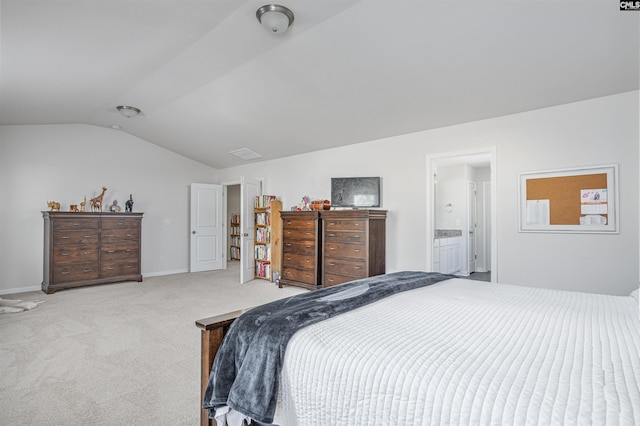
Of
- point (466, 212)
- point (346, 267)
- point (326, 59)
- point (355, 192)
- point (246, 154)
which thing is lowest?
point (346, 267)

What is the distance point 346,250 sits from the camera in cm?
470

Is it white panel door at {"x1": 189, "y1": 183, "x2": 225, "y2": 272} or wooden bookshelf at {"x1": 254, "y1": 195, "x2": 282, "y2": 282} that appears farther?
white panel door at {"x1": 189, "y1": 183, "x2": 225, "y2": 272}

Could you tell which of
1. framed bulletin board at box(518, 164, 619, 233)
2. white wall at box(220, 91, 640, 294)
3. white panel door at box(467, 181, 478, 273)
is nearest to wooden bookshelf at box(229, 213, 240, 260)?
white wall at box(220, 91, 640, 294)

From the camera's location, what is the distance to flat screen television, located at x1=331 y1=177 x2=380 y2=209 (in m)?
5.00

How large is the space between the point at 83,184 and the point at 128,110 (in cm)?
191

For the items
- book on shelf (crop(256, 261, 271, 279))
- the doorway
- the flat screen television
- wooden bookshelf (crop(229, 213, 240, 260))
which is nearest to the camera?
the flat screen television

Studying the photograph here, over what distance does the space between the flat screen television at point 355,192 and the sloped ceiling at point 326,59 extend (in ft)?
2.35

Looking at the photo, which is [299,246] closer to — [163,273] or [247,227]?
[247,227]

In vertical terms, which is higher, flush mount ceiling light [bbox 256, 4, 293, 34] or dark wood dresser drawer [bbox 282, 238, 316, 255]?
flush mount ceiling light [bbox 256, 4, 293, 34]

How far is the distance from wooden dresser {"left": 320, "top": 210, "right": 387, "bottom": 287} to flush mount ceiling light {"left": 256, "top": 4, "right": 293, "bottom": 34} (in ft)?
8.14

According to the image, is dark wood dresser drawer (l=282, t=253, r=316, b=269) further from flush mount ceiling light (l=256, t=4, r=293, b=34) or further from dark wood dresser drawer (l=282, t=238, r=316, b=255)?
flush mount ceiling light (l=256, t=4, r=293, b=34)

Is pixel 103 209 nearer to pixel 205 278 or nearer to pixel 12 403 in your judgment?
pixel 205 278

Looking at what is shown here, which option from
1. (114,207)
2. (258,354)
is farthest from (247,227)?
(258,354)

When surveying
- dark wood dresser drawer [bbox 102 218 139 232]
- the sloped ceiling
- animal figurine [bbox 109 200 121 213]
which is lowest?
dark wood dresser drawer [bbox 102 218 139 232]
